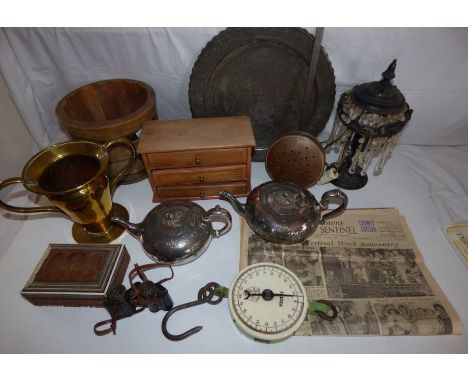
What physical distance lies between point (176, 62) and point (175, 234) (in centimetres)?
65

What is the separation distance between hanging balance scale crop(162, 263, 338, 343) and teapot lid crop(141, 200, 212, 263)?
0.11 meters

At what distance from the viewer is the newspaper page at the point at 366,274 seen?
66 cm

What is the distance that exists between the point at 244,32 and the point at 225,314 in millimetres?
828

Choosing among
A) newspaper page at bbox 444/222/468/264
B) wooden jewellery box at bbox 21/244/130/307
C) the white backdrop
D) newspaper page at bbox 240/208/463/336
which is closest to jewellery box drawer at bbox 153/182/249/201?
newspaper page at bbox 240/208/463/336

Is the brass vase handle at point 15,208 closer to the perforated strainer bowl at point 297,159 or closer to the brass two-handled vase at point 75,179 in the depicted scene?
the brass two-handled vase at point 75,179

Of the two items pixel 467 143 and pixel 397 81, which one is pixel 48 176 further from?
pixel 467 143

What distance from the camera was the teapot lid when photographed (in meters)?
0.70

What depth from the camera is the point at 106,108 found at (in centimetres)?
102

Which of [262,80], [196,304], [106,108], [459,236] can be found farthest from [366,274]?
[106,108]

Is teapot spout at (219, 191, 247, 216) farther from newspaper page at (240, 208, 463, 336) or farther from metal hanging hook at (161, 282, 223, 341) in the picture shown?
metal hanging hook at (161, 282, 223, 341)

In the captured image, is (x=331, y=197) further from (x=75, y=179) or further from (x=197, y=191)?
(x=75, y=179)

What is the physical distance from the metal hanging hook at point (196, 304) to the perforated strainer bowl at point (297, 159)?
1.42ft

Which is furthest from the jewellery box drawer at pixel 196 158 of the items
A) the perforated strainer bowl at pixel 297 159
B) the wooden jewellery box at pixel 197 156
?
the perforated strainer bowl at pixel 297 159

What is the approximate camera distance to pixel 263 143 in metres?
1.08
